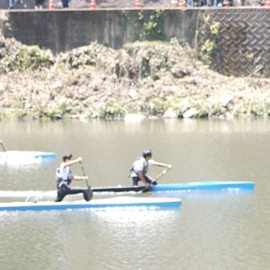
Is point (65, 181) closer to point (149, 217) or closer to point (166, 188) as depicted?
point (149, 217)

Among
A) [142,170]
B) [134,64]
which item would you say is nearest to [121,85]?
[134,64]

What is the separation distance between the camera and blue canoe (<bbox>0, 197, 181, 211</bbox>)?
2203 centimetres

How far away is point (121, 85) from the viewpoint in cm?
4497

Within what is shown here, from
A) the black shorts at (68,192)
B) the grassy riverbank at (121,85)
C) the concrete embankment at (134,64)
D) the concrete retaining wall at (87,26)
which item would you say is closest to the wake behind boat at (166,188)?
the black shorts at (68,192)

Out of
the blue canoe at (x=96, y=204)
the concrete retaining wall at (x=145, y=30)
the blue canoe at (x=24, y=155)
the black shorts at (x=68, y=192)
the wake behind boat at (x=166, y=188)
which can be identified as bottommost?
the blue canoe at (x=24, y=155)

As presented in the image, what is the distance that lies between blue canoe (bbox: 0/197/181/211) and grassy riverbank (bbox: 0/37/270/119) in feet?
65.3

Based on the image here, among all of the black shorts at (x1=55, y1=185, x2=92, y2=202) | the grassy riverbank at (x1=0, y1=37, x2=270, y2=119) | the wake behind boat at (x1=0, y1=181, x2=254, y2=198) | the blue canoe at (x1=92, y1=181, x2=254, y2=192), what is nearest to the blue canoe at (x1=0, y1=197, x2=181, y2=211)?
the black shorts at (x1=55, y1=185, x2=92, y2=202)

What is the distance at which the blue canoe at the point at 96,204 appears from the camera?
72.3 ft

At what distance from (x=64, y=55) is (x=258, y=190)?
23581 mm

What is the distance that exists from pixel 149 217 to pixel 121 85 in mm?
23954

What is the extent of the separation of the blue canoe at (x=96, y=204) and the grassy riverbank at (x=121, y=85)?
19894 millimetres

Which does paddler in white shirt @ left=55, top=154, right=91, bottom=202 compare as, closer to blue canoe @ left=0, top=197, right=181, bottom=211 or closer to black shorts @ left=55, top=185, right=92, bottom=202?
Answer: black shorts @ left=55, top=185, right=92, bottom=202

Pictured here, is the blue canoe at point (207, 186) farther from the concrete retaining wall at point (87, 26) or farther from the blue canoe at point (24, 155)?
the concrete retaining wall at point (87, 26)

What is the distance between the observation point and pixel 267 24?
44.6m
